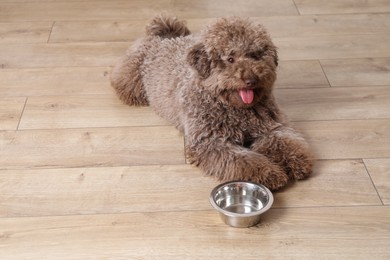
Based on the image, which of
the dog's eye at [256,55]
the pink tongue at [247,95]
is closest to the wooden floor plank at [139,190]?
the pink tongue at [247,95]

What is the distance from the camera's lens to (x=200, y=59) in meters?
1.79

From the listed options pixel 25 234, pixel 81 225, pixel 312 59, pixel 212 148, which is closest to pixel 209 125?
pixel 212 148

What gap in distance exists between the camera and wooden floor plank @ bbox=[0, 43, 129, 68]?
2574 millimetres

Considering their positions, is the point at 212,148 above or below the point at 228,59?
below

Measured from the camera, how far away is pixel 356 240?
158 centimetres

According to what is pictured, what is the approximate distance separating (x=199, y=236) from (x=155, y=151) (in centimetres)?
46

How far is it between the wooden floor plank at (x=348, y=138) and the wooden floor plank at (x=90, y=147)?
1.56 ft

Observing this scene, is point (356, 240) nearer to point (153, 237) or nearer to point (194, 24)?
point (153, 237)

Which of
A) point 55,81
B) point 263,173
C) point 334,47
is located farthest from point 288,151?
point 55,81

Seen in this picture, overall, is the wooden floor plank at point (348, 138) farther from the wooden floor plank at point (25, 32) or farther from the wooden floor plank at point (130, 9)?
the wooden floor plank at point (25, 32)

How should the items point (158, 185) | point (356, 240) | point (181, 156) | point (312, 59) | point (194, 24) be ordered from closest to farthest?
point (356, 240), point (158, 185), point (181, 156), point (312, 59), point (194, 24)

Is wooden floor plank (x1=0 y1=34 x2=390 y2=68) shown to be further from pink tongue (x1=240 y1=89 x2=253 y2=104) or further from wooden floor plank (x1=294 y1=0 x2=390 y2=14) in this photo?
pink tongue (x1=240 y1=89 x2=253 y2=104)

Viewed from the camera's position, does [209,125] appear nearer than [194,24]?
Yes

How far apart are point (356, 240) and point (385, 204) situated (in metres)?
0.20
